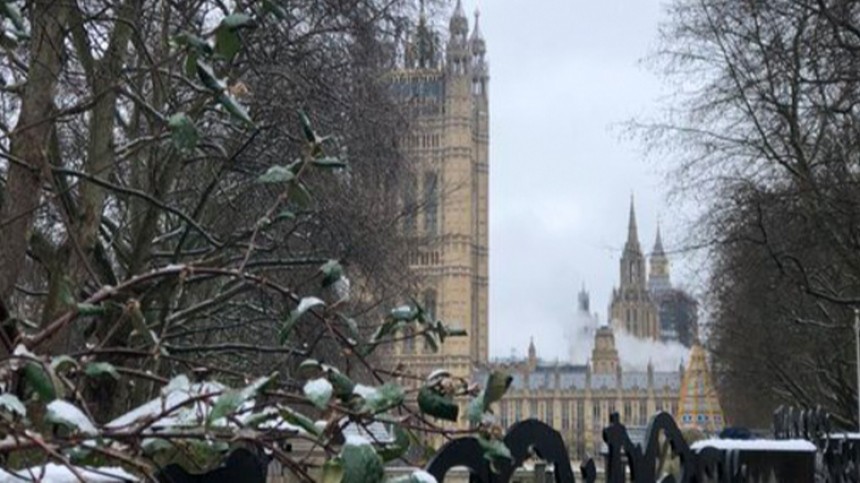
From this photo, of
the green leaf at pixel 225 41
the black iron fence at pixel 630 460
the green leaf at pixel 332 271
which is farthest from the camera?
the green leaf at pixel 332 271

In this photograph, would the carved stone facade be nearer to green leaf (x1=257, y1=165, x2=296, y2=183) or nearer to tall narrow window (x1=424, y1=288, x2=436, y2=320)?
tall narrow window (x1=424, y1=288, x2=436, y2=320)

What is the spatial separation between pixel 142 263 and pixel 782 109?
29.6ft

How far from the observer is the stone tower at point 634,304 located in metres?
167

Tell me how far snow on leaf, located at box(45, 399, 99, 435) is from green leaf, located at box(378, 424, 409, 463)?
1.90ft

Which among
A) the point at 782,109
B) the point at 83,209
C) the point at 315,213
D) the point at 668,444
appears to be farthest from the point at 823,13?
the point at 668,444

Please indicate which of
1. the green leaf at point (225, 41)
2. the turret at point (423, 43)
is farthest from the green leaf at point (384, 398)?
the turret at point (423, 43)

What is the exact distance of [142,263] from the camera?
11.3 m

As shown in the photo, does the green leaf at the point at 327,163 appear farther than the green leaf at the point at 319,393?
Yes

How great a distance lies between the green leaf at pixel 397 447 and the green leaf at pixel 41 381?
2.02ft

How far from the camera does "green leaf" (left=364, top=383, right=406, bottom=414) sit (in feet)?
7.43

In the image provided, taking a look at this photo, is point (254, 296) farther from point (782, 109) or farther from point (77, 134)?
point (782, 109)

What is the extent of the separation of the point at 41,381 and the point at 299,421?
1.39 feet

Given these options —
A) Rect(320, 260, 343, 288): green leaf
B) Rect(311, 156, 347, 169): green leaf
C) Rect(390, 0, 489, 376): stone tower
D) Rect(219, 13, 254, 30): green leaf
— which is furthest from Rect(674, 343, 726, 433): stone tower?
Rect(219, 13, 254, 30): green leaf

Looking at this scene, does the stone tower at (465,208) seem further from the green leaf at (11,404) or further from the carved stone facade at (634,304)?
the green leaf at (11,404)
